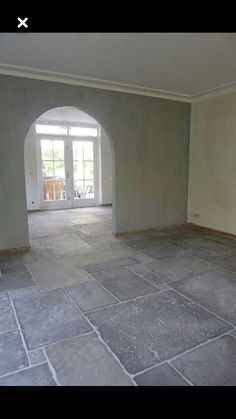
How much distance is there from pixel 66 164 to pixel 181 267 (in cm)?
524

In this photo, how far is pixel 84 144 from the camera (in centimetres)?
781

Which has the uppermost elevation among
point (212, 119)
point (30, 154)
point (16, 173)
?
point (212, 119)

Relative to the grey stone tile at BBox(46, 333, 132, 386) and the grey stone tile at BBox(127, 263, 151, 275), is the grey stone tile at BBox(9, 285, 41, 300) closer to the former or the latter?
the grey stone tile at BBox(46, 333, 132, 386)

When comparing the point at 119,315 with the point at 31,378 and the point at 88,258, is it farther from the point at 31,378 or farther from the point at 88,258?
the point at 88,258

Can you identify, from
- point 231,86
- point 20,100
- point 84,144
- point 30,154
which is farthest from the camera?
Result: point 84,144

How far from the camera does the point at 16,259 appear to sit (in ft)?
11.9

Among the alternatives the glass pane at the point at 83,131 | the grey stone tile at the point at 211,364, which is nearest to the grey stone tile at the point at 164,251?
the grey stone tile at the point at 211,364

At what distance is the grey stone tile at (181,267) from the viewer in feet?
10.2

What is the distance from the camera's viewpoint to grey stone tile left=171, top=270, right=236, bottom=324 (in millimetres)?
2344

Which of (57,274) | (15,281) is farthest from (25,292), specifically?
(57,274)

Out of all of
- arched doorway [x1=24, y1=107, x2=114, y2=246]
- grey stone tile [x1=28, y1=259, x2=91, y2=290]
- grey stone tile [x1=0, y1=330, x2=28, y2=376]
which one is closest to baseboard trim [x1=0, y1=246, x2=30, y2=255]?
grey stone tile [x1=28, y1=259, x2=91, y2=290]
